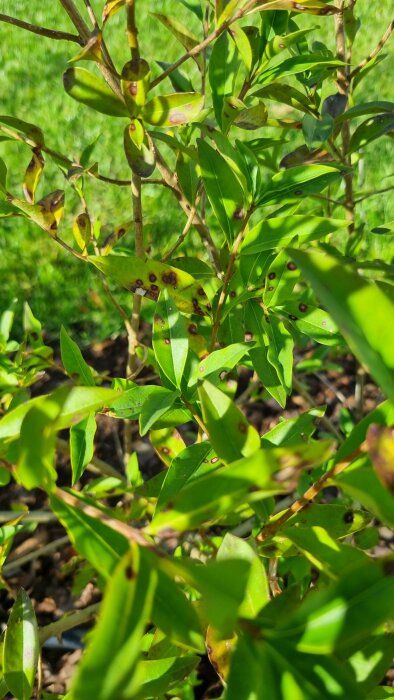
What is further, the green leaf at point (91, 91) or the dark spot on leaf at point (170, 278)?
the dark spot on leaf at point (170, 278)

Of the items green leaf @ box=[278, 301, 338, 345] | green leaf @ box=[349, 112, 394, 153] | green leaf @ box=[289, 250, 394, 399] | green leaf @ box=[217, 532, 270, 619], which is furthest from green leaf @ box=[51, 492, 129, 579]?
green leaf @ box=[349, 112, 394, 153]

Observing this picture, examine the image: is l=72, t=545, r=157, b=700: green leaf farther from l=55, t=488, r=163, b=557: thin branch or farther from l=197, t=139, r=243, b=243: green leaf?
l=197, t=139, r=243, b=243: green leaf

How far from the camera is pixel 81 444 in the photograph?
958 mm

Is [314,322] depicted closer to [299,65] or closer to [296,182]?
[296,182]

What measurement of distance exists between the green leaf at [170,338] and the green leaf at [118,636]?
43 centimetres

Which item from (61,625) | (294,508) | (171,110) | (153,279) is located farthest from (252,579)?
(61,625)

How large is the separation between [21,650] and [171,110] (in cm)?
74

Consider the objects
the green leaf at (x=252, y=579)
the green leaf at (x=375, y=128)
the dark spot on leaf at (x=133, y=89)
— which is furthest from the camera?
the green leaf at (x=375, y=128)

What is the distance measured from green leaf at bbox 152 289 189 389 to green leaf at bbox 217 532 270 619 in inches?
11.0

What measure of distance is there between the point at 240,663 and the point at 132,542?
14 cm

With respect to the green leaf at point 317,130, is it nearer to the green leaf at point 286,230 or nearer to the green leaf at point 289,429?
the green leaf at point 286,230

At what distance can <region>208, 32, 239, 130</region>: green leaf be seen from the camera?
3.28 feet

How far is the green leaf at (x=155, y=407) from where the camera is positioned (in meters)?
0.80

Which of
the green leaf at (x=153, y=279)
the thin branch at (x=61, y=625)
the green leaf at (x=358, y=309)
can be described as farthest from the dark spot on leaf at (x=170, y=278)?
the thin branch at (x=61, y=625)
